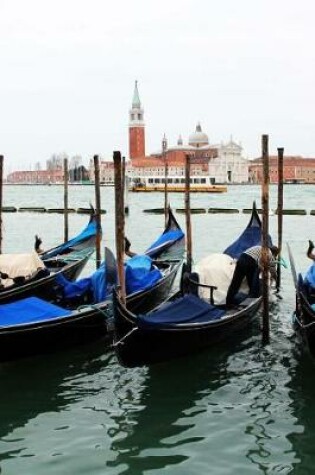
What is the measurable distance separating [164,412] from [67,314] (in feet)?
3.77

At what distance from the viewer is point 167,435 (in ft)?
11.4

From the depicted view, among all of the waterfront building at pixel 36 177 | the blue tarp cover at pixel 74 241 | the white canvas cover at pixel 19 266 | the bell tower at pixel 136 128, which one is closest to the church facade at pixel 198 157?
the bell tower at pixel 136 128

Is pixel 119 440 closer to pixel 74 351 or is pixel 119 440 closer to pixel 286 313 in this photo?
pixel 74 351

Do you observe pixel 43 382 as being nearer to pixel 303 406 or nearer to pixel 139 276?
pixel 139 276

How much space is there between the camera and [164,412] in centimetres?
379

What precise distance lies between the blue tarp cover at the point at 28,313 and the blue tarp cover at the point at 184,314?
0.72 m

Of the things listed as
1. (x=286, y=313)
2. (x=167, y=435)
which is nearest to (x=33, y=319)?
(x=167, y=435)

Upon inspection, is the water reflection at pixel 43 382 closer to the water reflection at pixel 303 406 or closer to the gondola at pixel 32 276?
the gondola at pixel 32 276

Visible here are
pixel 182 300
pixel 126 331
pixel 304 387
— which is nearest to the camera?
pixel 126 331

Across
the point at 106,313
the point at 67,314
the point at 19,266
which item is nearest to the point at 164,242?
the point at 19,266

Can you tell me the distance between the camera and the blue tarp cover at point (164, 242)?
26.5 feet

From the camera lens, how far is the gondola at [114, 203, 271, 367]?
3857mm

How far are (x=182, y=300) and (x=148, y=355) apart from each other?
663 mm

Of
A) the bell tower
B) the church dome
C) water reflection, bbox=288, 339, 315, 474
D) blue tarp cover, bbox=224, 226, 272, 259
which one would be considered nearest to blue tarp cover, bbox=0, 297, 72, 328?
water reflection, bbox=288, 339, 315, 474
